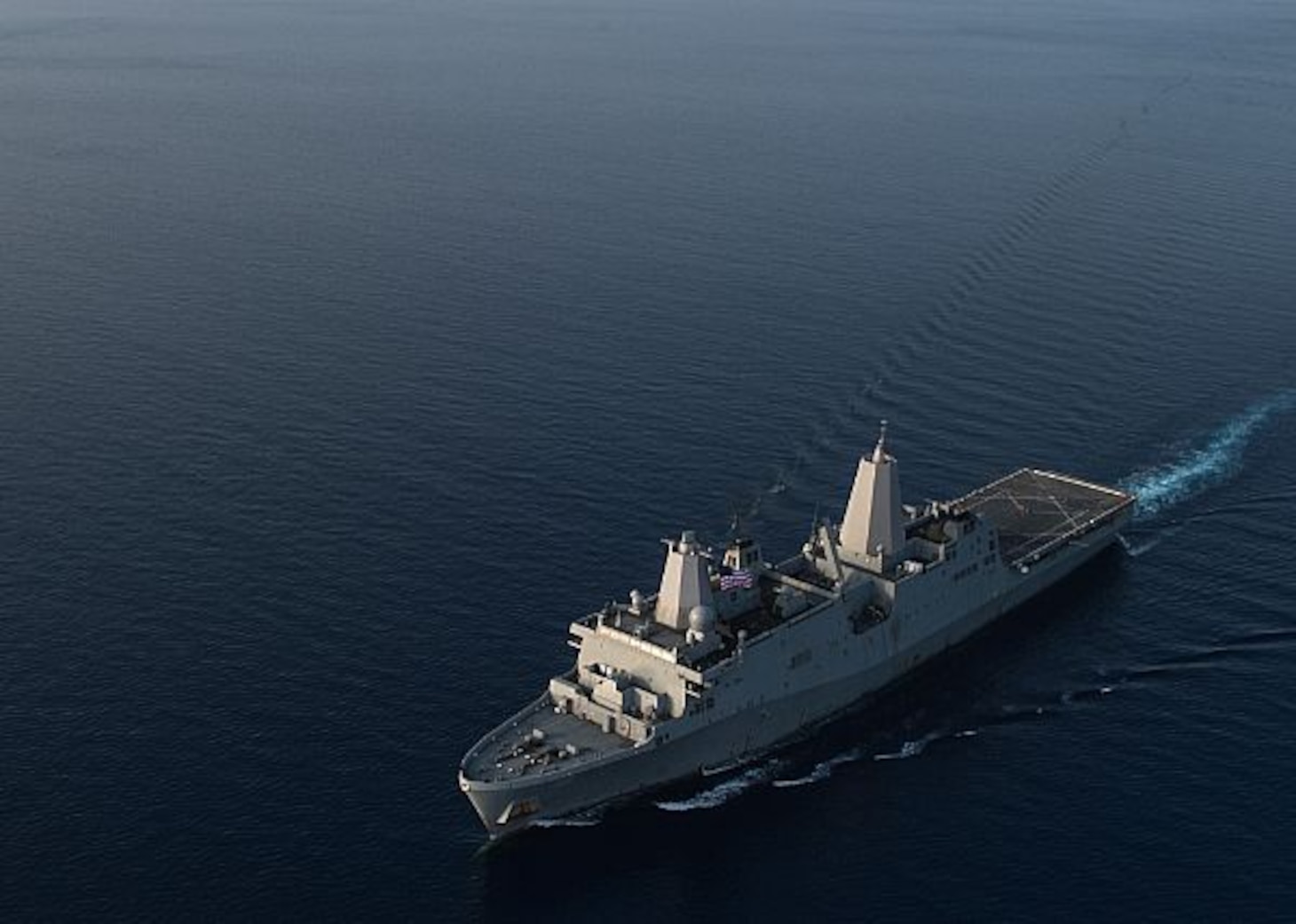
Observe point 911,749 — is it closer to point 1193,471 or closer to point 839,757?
point 839,757

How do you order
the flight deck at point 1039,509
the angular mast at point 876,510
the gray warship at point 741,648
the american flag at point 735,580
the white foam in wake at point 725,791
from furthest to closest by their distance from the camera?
1. the flight deck at point 1039,509
2. the angular mast at point 876,510
3. the american flag at point 735,580
4. the white foam in wake at point 725,791
5. the gray warship at point 741,648

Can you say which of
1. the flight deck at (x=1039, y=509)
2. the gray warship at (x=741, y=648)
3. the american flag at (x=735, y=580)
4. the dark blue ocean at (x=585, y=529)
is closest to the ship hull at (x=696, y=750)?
the gray warship at (x=741, y=648)

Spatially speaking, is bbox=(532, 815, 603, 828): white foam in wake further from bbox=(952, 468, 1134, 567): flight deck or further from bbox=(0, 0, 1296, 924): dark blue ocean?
bbox=(952, 468, 1134, 567): flight deck

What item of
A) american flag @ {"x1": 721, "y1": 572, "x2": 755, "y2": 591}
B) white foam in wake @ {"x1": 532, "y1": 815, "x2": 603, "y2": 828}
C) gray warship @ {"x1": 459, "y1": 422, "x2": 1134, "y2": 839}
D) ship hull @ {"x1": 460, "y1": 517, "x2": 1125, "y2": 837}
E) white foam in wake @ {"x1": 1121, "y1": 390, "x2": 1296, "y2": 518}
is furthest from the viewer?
white foam in wake @ {"x1": 1121, "y1": 390, "x2": 1296, "y2": 518}

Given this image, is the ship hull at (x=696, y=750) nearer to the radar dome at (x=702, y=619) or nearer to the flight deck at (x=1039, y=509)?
the radar dome at (x=702, y=619)

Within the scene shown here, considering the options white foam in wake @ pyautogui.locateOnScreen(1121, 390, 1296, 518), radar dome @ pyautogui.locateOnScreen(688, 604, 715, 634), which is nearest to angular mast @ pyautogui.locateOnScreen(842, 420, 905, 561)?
radar dome @ pyautogui.locateOnScreen(688, 604, 715, 634)
